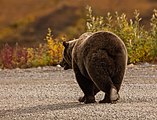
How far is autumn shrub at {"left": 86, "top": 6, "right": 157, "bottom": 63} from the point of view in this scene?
1767 centimetres

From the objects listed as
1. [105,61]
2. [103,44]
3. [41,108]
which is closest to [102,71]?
[105,61]

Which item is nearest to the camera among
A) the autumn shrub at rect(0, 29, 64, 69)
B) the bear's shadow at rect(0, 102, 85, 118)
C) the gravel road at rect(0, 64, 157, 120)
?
the gravel road at rect(0, 64, 157, 120)

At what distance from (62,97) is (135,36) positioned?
6145mm

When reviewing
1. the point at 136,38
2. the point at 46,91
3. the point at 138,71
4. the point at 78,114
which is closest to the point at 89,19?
the point at 136,38

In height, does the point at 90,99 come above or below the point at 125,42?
below

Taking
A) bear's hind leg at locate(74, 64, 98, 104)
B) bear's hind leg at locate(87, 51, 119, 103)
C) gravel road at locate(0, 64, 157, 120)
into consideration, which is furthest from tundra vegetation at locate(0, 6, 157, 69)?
bear's hind leg at locate(87, 51, 119, 103)

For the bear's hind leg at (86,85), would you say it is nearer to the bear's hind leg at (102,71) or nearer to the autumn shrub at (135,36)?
the bear's hind leg at (102,71)

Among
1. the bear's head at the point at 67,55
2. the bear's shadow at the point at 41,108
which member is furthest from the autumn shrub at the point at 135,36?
the bear's shadow at the point at 41,108

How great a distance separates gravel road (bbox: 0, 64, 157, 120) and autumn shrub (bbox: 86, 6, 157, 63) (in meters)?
0.85

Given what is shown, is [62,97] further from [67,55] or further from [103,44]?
[103,44]

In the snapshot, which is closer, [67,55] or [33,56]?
[67,55]

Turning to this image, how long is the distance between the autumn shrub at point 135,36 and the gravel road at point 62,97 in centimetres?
85

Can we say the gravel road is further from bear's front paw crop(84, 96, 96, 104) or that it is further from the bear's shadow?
bear's front paw crop(84, 96, 96, 104)

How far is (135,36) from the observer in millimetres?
18188
